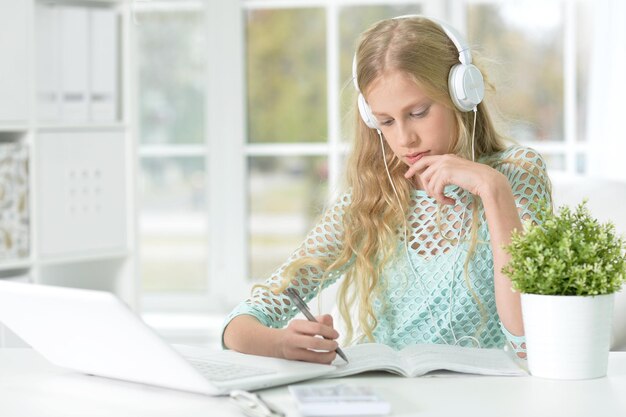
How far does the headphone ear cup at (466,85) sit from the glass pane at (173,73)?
2.13 metres

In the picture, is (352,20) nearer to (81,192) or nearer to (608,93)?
(608,93)

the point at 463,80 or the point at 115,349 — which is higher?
the point at 463,80

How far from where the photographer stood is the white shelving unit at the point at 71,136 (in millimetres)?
3002

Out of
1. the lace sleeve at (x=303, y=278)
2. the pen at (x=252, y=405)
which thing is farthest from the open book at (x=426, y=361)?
the lace sleeve at (x=303, y=278)

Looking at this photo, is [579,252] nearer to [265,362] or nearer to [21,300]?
[265,362]

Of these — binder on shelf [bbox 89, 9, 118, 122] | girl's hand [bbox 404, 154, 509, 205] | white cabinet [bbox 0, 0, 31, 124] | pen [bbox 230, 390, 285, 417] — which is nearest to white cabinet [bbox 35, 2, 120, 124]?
binder on shelf [bbox 89, 9, 118, 122]

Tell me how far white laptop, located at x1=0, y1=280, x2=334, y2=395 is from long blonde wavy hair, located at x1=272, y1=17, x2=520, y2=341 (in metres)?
0.45

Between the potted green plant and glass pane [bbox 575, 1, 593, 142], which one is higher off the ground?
glass pane [bbox 575, 1, 593, 142]

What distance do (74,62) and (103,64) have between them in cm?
10

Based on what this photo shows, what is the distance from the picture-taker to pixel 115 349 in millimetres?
1264

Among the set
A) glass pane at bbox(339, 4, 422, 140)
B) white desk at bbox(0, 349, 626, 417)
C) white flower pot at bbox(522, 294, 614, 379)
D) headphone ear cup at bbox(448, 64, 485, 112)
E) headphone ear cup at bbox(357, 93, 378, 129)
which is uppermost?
glass pane at bbox(339, 4, 422, 140)

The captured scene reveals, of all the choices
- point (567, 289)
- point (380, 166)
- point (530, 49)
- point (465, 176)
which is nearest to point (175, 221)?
point (530, 49)

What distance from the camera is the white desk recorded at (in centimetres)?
115

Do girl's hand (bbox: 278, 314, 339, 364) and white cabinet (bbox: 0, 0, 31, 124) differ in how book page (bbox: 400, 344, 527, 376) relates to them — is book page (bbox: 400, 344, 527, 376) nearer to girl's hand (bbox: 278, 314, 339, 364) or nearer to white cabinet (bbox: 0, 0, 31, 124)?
girl's hand (bbox: 278, 314, 339, 364)
